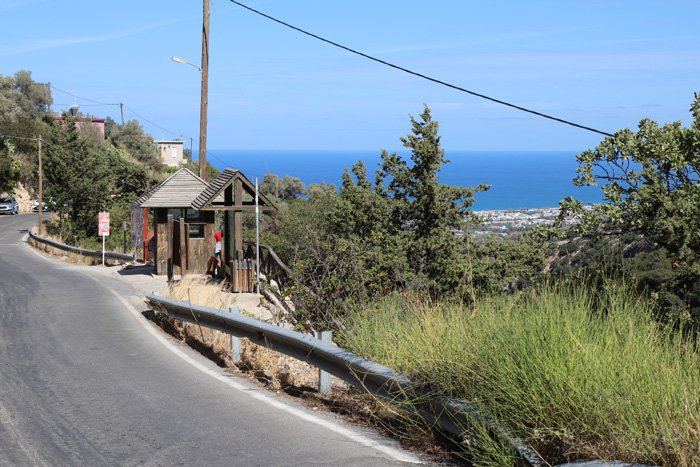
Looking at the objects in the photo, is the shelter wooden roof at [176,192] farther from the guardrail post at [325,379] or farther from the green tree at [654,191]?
the guardrail post at [325,379]

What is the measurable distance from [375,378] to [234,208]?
48.9 feet

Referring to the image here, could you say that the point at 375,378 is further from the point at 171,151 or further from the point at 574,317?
the point at 171,151

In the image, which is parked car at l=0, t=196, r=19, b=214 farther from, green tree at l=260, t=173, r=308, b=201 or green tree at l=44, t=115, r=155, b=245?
green tree at l=260, t=173, r=308, b=201

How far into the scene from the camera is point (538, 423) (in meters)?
4.33

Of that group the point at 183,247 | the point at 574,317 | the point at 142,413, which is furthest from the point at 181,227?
the point at 574,317

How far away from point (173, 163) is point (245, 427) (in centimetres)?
10774

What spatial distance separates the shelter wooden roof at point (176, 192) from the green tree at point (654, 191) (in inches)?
641

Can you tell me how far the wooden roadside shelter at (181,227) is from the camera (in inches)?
838

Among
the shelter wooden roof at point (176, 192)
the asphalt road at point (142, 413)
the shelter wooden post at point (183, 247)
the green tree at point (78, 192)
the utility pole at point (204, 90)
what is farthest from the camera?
the green tree at point (78, 192)

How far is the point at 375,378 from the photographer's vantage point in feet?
18.7

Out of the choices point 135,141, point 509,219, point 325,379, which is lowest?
point 325,379

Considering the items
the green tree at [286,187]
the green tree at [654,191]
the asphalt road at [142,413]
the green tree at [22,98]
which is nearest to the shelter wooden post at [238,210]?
the asphalt road at [142,413]

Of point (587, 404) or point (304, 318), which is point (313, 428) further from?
point (304, 318)

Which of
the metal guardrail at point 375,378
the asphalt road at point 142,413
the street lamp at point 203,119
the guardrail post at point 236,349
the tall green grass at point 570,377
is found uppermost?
the street lamp at point 203,119
